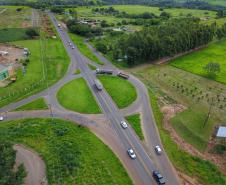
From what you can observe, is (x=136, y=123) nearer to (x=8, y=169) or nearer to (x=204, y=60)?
(x=8, y=169)

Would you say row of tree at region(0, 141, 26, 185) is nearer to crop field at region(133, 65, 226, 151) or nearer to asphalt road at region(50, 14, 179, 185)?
asphalt road at region(50, 14, 179, 185)

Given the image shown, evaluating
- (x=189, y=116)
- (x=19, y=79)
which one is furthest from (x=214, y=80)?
(x=19, y=79)

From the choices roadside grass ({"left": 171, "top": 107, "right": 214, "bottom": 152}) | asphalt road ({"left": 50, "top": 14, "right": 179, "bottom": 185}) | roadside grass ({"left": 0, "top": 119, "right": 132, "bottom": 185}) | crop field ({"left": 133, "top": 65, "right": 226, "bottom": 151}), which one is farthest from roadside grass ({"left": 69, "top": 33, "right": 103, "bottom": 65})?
roadside grass ({"left": 0, "top": 119, "right": 132, "bottom": 185})

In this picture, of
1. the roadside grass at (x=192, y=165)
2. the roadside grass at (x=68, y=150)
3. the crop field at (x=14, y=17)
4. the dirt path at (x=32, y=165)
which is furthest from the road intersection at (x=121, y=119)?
the crop field at (x=14, y=17)

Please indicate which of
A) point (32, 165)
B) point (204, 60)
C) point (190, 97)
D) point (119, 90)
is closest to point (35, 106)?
point (32, 165)

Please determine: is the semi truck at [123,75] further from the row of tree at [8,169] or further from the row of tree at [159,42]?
the row of tree at [8,169]

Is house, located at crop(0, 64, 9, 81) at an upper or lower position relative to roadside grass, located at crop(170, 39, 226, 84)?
upper
